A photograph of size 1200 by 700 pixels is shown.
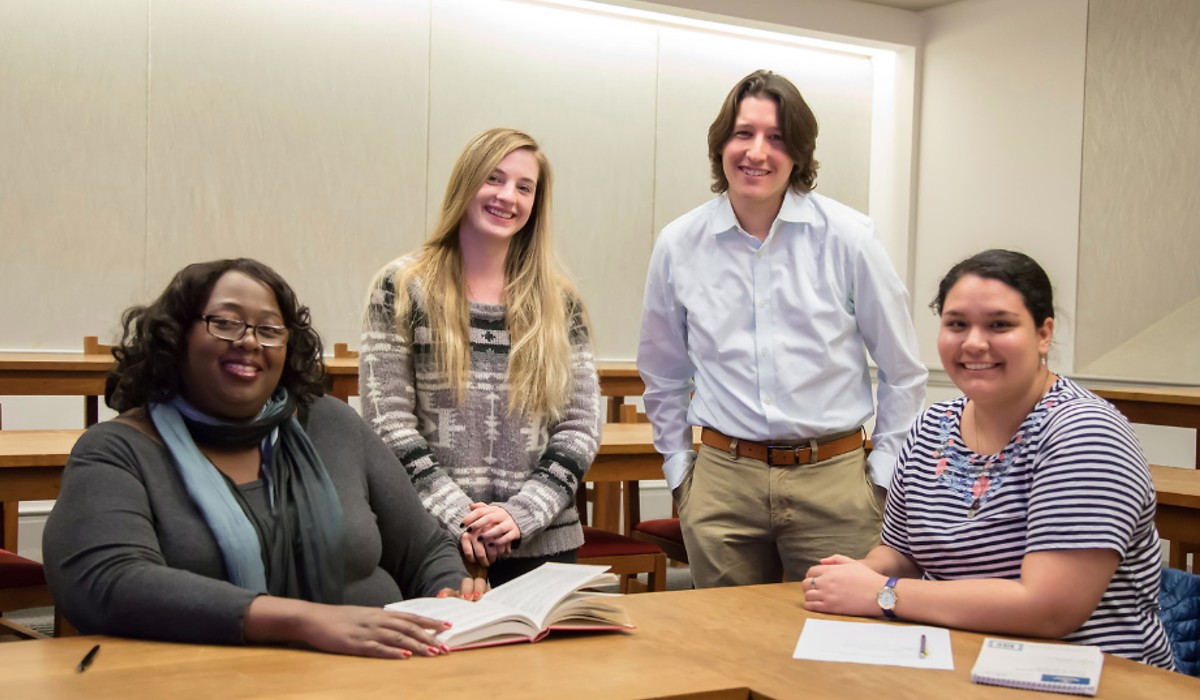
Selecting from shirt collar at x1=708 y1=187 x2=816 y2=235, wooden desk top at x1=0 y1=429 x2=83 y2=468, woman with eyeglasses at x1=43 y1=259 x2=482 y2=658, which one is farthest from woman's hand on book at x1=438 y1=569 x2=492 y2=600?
wooden desk top at x1=0 y1=429 x2=83 y2=468

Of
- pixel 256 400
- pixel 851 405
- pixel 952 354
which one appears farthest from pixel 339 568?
pixel 851 405

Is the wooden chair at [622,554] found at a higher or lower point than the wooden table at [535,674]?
lower

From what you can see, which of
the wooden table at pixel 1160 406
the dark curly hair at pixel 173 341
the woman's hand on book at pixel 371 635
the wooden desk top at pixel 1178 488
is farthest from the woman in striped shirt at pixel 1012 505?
the wooden table at pixel 1160 406

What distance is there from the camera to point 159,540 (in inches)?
72.7

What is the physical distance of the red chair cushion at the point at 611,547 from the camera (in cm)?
362

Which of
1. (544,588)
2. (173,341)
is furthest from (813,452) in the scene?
(173,341)

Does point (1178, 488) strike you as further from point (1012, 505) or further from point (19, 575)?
point (19, 575)

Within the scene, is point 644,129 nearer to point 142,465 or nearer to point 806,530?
point 806,530

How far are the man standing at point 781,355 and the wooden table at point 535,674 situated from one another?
898 mm

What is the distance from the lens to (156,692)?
146 cm

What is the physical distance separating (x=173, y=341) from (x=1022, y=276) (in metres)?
1.34

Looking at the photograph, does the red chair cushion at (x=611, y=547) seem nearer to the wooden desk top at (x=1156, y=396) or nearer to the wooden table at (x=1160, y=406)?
the wooden table at (x=1160, y=406)

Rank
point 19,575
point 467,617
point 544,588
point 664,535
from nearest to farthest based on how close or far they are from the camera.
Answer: point 467,617 → point 544,588 → point 19,575 → point 664,535

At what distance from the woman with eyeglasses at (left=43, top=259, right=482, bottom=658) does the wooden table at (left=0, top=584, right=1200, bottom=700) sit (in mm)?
54
